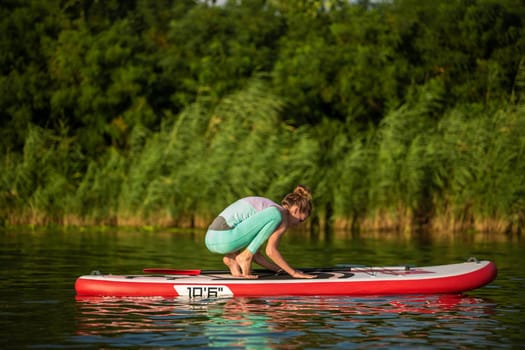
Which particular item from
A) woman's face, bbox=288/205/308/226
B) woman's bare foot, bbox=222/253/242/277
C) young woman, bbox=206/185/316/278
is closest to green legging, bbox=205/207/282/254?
young woman, bbox=206/185/316/278

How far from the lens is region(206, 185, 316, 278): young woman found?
1200cm

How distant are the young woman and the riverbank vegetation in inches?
460

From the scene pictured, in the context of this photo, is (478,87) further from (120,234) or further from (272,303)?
(272,303)

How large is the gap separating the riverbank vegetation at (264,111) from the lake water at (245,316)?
6547 mm

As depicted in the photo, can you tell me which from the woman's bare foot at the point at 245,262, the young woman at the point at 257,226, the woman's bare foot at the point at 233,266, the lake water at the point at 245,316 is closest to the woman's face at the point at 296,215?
the young woman at the point at 257,226

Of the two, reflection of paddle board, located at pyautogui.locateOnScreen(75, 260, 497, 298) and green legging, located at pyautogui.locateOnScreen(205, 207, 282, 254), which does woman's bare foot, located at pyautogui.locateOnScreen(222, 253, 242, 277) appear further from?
green legging, located at pyautogui.locateOnScreen(205, 207, 282, 254)

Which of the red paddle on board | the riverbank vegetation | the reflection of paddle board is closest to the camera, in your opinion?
the reflection of paddle board

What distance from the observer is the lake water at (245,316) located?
29.9 ft

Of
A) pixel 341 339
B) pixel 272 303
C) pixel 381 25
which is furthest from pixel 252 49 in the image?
pixel 341 339

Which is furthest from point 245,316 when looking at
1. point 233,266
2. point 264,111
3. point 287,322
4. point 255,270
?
point 264,111

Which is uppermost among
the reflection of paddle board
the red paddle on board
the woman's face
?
the woman's face

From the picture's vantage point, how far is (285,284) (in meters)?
12.2

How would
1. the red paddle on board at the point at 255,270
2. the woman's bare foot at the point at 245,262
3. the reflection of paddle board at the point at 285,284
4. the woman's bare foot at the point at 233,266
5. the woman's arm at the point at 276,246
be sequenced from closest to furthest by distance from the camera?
1. the woman's arm at the point at 276,246
2. the reflection of paddle board at the point at 285,284
3. the woman's bare foot at the point at 245,262
4. the woman's bare foot at the point at 233,266
5. the red paddle on board at the point at 255,270

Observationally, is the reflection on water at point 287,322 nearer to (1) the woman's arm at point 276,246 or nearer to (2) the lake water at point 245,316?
(2) the lake water at point 245,316
